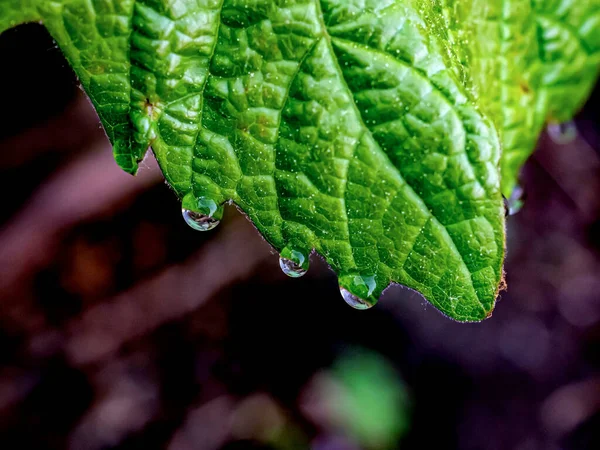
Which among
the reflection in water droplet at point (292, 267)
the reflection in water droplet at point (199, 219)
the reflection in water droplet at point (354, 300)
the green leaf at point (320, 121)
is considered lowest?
the reflection in water droplet at point (354, 300)

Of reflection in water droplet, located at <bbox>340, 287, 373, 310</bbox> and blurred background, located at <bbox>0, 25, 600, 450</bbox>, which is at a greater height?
reflection in water droplet, located at <bbox>340, 287, 373, 310</bbox>

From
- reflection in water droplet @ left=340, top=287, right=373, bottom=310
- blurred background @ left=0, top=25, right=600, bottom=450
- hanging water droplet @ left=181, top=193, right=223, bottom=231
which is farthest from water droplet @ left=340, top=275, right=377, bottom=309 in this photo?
blurred background @ left=0, top=25, right=600, bottom=450

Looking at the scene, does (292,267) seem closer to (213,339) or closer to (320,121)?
(320,121)

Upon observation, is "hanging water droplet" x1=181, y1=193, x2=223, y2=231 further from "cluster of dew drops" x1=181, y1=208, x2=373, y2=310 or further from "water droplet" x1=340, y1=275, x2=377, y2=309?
"water droplet" x1=340, y1=275, x2=377, y2=309

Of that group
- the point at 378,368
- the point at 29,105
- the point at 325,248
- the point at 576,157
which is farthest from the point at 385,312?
the point at 325,248

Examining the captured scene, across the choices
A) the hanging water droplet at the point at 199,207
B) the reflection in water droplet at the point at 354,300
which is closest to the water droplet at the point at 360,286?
the reflection in water droplet at the point at 354,300

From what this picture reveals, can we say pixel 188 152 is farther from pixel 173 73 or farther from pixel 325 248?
pixel 325 248

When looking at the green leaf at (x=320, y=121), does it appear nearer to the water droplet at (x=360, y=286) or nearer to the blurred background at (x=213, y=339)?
the water droplet at (x=360, y=286)
